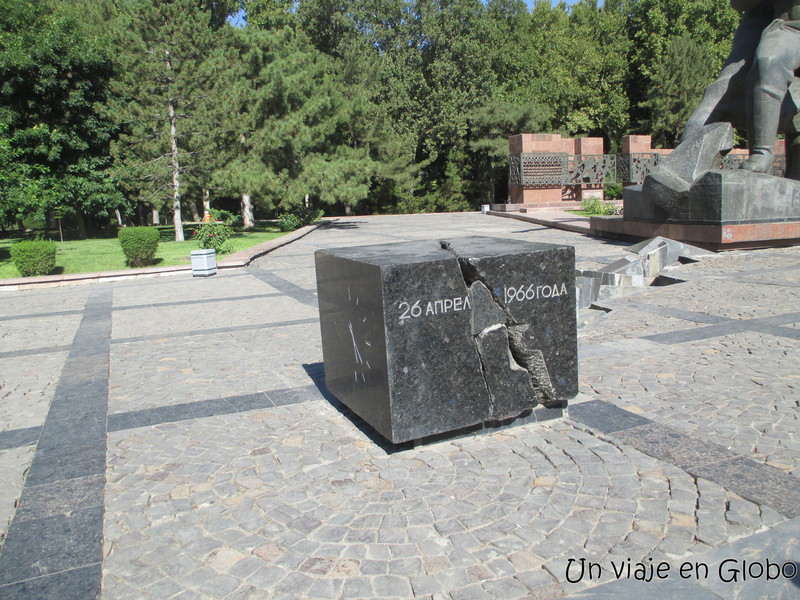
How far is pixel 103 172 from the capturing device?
2319 centimetres

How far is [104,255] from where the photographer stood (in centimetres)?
1750

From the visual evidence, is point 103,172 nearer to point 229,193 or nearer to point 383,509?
point 229,193

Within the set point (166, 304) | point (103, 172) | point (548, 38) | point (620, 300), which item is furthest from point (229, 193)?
point (548, 38)

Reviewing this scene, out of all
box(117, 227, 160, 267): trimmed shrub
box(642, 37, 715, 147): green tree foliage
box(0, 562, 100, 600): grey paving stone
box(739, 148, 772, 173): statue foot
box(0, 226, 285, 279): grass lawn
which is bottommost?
box(0, 562, 100, 600): grey paving stone

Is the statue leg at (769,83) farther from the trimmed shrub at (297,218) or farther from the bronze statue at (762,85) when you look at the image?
the trimmed shrub at (297,218)

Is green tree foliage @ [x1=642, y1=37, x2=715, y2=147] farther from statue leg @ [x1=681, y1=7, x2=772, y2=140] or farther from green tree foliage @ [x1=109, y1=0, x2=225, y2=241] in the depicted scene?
green tree foliage @ [x1=109, y1=0, x2=225, y2=241]

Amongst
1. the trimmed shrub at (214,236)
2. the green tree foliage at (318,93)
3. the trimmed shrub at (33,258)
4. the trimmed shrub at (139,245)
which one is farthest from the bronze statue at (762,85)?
the trimmed shrub at (33,258)

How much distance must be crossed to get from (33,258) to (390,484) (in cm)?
1261

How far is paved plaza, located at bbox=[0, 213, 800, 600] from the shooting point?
105 inches

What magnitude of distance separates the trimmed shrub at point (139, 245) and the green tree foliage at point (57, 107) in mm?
7327

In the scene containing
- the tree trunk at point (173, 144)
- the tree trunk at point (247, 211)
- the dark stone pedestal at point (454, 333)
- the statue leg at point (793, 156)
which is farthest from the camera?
the tree trunk at point (247, 211)

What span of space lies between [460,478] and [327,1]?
127 ft

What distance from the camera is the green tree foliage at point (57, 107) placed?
69.8 ft

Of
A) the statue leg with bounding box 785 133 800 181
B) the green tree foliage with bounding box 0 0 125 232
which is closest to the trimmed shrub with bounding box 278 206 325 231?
the green tree foliage with bounding box 0 0 125 232
